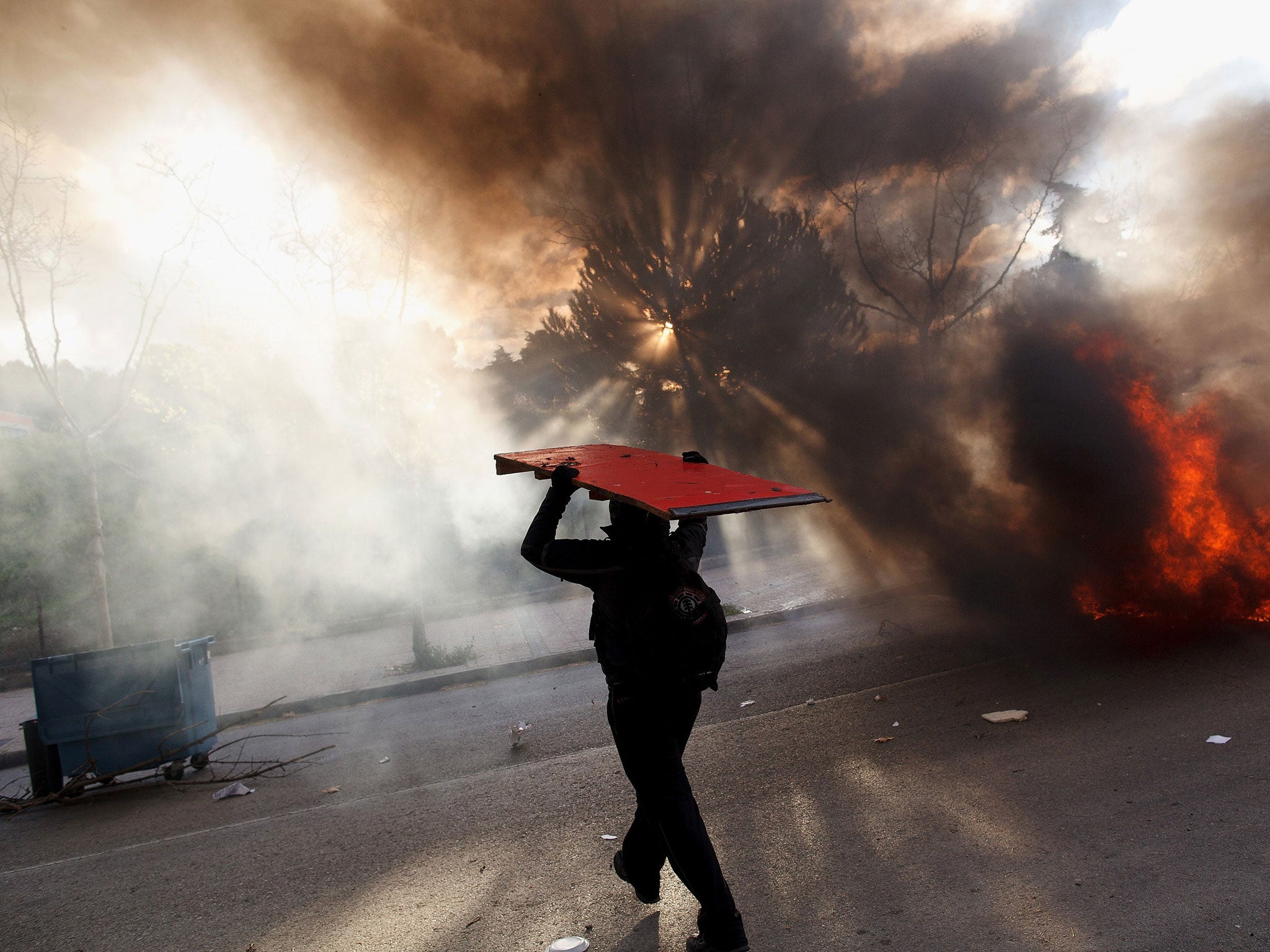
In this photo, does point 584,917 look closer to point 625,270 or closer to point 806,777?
point 806,777

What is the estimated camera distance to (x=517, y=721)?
18.8ft

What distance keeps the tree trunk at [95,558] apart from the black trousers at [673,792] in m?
8.79

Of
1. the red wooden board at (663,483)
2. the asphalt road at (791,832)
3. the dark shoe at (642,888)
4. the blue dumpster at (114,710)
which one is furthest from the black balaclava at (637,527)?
the blue dumpster at (114,710)

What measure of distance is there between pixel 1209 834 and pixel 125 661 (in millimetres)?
6495

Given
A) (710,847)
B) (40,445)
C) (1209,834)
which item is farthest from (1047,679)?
(40,445)

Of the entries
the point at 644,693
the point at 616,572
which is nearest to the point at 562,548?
the point at 616,572

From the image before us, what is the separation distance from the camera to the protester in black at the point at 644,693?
2328 mm

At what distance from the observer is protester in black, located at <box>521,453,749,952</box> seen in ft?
7.64

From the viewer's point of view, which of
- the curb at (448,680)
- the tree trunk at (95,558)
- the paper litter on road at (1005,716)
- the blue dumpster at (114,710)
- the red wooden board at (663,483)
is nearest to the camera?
the red wooden board at (663,483)

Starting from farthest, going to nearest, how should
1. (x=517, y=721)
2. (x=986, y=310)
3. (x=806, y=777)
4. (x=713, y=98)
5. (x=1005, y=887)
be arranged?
(x=986, y=310), (x=713, y=98), (x=517, y=721), (x=806, y=777), (x=1005, y=887)

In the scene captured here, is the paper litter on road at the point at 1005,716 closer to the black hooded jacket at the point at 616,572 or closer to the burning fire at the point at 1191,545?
the burning fire at the point at 1191,545

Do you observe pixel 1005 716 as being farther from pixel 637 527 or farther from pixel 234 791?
pixel 234 791

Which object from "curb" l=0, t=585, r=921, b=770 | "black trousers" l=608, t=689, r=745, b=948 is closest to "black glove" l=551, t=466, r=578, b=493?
"black trousers" l=608, t=689, r=745, b=948

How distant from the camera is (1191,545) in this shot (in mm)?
6031
